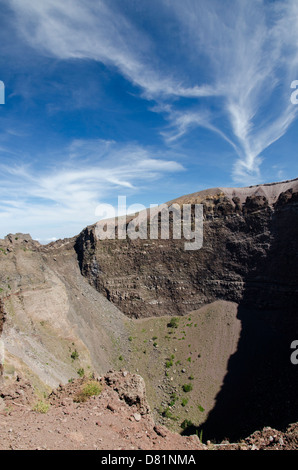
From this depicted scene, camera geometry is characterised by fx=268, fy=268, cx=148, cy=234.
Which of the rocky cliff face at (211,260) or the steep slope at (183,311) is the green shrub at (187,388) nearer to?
the steep slope at (183,311)

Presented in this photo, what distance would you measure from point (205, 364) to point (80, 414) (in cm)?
2859

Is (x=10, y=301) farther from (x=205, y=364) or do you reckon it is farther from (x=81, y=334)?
(x=205, y=364)

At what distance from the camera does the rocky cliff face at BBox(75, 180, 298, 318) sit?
41781mm

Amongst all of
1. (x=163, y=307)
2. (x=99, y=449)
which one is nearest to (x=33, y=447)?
(x=99, y=449)

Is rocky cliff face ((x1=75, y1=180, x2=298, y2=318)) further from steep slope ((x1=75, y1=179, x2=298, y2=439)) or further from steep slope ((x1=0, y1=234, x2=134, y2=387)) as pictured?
steep slope ((x1=0, y1=234, x2=134, y2=387))

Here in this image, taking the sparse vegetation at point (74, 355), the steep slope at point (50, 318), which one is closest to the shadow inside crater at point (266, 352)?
the sparse vegetation at point (74, 355)

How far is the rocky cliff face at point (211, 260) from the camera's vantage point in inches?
1645

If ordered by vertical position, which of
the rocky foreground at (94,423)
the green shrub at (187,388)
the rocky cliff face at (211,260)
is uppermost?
the rocky cliff face at (211,260)

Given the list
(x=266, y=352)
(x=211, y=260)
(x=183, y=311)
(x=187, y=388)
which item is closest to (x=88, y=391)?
(x=187, y=388)

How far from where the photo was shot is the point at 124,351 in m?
38.9

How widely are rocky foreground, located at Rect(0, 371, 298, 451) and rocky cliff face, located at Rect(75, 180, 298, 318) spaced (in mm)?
29343

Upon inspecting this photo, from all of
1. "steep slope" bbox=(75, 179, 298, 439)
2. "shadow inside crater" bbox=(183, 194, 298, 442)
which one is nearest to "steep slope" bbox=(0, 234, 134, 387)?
"steep slope" bbox=(75, 179, 298, 439)

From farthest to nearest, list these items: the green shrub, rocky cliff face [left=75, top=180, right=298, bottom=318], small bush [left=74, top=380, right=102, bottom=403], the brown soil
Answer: rocky cliff face [left=75, top=180, right=298, bottom=318], the green shrub, small bush [left=74, top=380, right=102, bottom=403], the brown soil

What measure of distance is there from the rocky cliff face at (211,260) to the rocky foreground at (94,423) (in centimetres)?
2934
